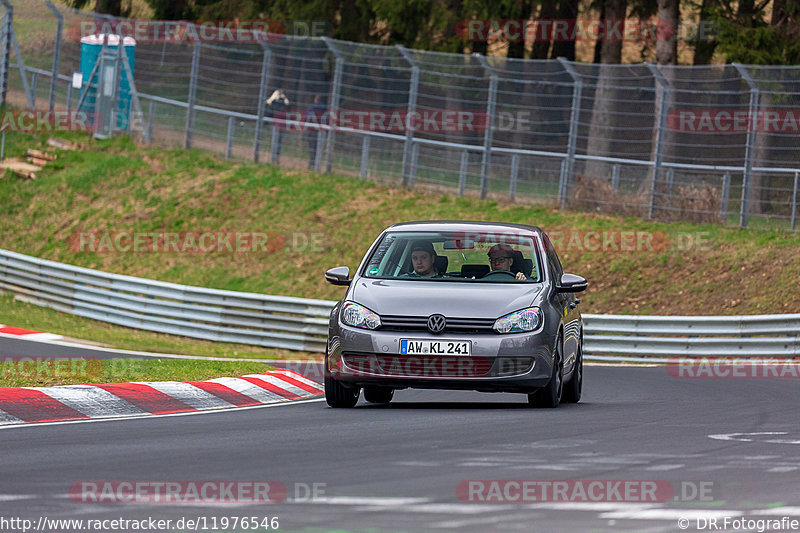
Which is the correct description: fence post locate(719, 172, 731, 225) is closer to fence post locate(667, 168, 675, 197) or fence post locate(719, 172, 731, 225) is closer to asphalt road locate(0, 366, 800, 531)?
fence post locate(667, 168, 675, 197)

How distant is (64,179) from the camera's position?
114 ft

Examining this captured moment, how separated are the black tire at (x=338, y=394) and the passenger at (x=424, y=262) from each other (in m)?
1.08

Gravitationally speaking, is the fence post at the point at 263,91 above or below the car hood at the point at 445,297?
above

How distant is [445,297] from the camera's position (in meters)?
11.2

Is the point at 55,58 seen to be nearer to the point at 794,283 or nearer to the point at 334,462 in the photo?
the point at 794,283

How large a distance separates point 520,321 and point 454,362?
0.60 m

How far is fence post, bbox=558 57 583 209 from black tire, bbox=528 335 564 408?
15.3 meters

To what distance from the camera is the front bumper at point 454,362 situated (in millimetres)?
11047

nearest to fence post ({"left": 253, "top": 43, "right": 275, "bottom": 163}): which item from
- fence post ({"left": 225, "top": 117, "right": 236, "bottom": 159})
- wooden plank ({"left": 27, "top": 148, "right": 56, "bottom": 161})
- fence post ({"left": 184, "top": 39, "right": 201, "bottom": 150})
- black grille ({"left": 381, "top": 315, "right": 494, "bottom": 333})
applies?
fence post ({"left": 225, "top": 117, "right": 236, "bottom": 159})

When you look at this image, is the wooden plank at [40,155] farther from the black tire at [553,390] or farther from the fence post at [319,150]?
the black tire at [553,390]

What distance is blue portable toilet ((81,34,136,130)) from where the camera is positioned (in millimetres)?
36188

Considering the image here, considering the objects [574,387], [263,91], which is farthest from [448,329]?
[263,91]

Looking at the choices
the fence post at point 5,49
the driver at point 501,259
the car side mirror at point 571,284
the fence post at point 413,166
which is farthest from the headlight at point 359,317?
the fence post at point 5,49

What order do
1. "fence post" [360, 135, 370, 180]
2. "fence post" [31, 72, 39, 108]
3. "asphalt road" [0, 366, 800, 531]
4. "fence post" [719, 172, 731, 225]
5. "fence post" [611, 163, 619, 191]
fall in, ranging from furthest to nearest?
"fence post" [31, 72, 39, 108]
"fence post" [360, 135, 370, 180]
"fence post" [611, 163, 619, 191]
"fence post" [719, 172, 731, 225]
"asphalt road" [0, 366, 800, 531]
